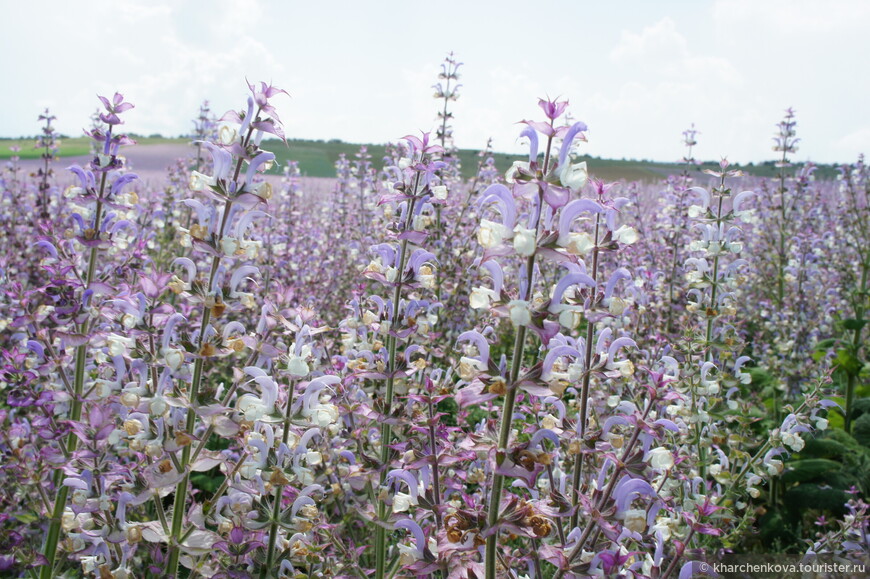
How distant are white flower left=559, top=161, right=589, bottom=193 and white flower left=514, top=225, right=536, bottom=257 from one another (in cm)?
18

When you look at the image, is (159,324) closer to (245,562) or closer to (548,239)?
(245,562)

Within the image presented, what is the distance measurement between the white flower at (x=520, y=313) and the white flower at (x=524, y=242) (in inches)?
5.3

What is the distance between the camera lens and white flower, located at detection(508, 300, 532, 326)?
1589mm

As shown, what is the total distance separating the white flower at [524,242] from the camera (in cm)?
155

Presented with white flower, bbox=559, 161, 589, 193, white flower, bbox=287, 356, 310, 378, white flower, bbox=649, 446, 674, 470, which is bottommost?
white flower, bbox=649, 446, 674, 470

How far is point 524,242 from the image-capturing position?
1559 millimetres

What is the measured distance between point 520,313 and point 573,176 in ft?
1.33

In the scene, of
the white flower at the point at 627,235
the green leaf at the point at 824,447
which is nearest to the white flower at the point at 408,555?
the white flower at the point at 627,235

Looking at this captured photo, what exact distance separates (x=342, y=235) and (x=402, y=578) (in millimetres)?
6328

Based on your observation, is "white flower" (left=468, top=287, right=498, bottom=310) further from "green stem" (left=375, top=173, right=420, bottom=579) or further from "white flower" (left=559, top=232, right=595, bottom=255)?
"green stem" (left=375, top=173, right=420, bottom=579)

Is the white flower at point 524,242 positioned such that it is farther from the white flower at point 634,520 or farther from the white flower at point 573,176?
the white flower at point 634,520

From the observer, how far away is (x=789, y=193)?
8266 millimetres

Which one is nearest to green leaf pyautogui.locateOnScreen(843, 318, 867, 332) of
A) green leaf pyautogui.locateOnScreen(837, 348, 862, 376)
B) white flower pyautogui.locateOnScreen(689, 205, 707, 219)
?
green leaf pyautogui.locateOnScreen(837, 348, 862, 376)

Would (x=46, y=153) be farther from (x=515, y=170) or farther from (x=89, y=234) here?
(x=515, y=170)
